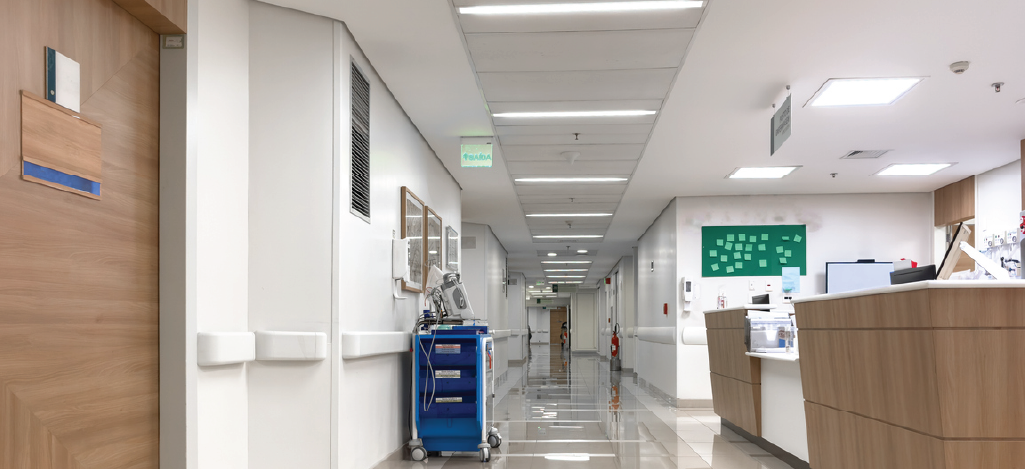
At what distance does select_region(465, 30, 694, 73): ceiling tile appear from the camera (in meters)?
4.50

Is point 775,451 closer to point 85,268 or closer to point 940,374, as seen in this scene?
point 940,374

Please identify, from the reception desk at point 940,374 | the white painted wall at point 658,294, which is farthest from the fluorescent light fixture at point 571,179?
the reception desk at point 940,374

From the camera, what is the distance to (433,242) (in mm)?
7602

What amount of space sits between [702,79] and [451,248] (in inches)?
169

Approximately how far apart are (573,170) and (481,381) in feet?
11.2

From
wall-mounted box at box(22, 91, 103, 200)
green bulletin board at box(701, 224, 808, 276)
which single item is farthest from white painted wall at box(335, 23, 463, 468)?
green bulletin board at box(701, 224, 808, 276)

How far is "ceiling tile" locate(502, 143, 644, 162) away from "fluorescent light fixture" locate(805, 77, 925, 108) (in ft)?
6.29

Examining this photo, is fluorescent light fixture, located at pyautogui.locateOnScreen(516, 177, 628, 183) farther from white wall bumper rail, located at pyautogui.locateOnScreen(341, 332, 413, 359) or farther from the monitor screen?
white wall bumper rail, located at pyautogui.locateOnScreen(341, 332, 413, 359)

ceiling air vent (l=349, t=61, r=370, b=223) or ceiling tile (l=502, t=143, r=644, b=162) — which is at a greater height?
ceiling tile (l=502, t=143, r=644, b=162)

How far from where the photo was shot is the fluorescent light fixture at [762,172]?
334 inches

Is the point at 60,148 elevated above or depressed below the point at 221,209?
above

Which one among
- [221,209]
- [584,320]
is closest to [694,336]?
[221,209]

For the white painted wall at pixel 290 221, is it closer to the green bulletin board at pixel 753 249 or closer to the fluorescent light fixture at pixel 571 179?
the fluorescent light fixture at pixel 571 179

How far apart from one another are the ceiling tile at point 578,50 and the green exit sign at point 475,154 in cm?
201
